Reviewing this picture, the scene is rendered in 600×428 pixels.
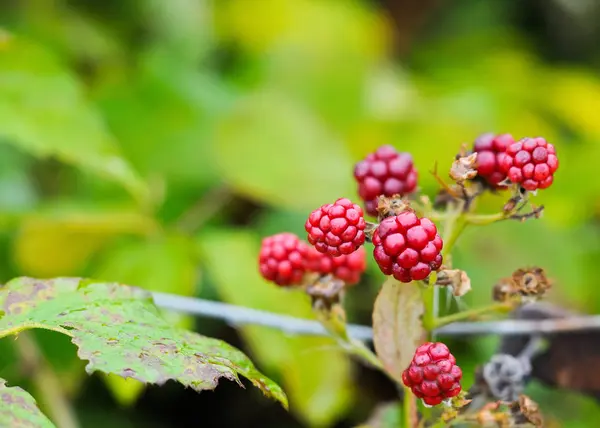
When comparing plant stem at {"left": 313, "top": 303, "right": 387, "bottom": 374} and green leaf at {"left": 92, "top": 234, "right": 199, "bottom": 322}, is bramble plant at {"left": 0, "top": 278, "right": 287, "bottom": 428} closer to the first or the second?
plant stem at {"left": 313, "top": 303, "right": 387, "bottom": 374}

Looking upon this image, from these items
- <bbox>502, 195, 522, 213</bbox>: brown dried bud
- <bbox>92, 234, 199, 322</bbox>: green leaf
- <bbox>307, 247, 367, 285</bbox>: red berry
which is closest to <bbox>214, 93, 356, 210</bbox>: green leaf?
<bbox>92, 234, 199, 322</bbox>: green leaf

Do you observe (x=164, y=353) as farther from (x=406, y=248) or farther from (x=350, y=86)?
(x=350, y=86)

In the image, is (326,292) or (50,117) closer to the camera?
(326,292)

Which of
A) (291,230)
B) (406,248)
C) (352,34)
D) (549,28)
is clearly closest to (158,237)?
(291,230)

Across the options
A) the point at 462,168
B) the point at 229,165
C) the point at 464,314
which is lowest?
the point at 464,314

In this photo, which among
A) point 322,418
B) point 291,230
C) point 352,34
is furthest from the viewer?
point 352,34

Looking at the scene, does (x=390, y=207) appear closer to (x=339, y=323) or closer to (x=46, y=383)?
(x=339, y=323)

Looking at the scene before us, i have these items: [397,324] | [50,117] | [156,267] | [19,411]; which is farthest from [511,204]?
[50,117]
